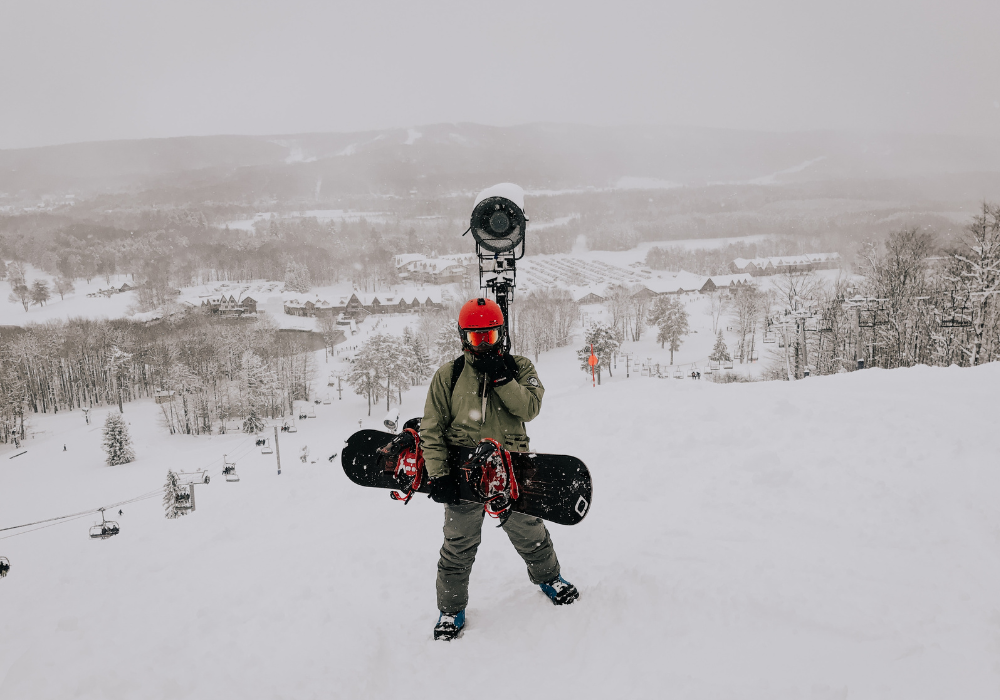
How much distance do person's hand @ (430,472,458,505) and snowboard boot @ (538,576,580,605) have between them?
3.29 ft

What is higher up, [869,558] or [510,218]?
[510,218]

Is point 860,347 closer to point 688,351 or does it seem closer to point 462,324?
point 688,351

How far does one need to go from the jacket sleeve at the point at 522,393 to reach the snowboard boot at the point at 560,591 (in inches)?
50.5

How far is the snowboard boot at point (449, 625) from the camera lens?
2.98m

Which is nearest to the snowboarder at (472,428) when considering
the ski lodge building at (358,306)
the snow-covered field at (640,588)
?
the snow-covered field at (640,588)

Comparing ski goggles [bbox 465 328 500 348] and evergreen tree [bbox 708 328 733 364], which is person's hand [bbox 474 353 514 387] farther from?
evergreen tree [bbox 708 328 733 364]

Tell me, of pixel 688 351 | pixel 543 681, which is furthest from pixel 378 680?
pixel 688 351

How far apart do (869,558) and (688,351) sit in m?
50.2

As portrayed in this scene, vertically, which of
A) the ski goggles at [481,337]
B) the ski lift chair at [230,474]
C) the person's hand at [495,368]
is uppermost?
the ski goggles at [481,337]

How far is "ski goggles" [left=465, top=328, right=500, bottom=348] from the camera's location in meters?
2.83

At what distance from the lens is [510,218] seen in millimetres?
7008

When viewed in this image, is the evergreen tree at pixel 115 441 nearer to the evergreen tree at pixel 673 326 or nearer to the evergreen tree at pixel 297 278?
the evergreen tree at pixel 673 326

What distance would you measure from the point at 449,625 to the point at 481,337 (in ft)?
6.67

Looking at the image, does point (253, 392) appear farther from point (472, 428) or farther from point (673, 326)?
point (472, 428)
